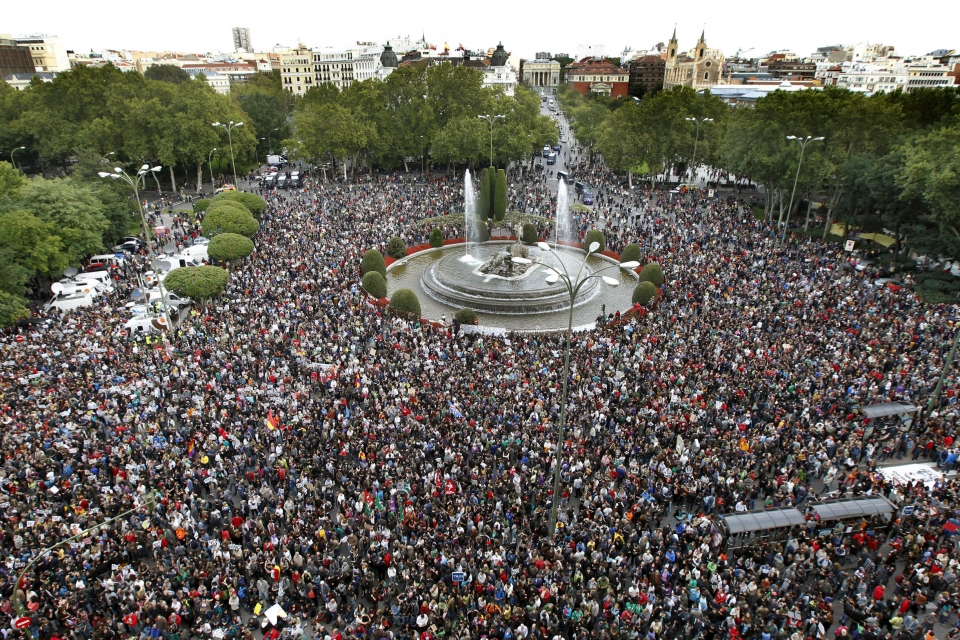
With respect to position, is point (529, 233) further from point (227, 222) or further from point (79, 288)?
point (79, 288)

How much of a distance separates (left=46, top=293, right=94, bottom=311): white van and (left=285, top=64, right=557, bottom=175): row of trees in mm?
30122

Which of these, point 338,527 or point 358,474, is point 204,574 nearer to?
point 338,527

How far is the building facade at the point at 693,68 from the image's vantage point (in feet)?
364

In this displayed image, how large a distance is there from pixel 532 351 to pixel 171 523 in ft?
42.5

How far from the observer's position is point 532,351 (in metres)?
22.0

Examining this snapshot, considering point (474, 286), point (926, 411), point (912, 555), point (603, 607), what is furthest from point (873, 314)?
point (603, 607)

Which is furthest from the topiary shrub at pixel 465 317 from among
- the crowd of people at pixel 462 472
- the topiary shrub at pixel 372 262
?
the topiary shrub at pixel 372 262

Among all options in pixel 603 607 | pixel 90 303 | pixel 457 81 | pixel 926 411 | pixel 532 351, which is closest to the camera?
pixel 603 607

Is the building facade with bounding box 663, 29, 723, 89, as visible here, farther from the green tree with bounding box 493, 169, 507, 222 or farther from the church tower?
the green tree with bounding box 493, 169, 507, 222

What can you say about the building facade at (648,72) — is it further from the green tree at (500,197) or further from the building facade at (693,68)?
the green tree at (500,197)

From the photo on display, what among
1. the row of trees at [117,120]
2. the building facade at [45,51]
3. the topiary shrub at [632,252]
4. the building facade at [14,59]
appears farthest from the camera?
the building facade at [45,51]

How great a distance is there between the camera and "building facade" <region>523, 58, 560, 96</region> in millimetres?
156500

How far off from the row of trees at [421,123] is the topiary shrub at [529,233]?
728 inches

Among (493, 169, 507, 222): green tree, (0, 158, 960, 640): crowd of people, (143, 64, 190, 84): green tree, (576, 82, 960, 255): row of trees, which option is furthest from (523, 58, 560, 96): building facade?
(0, 158, 960, 640): crowd of people
